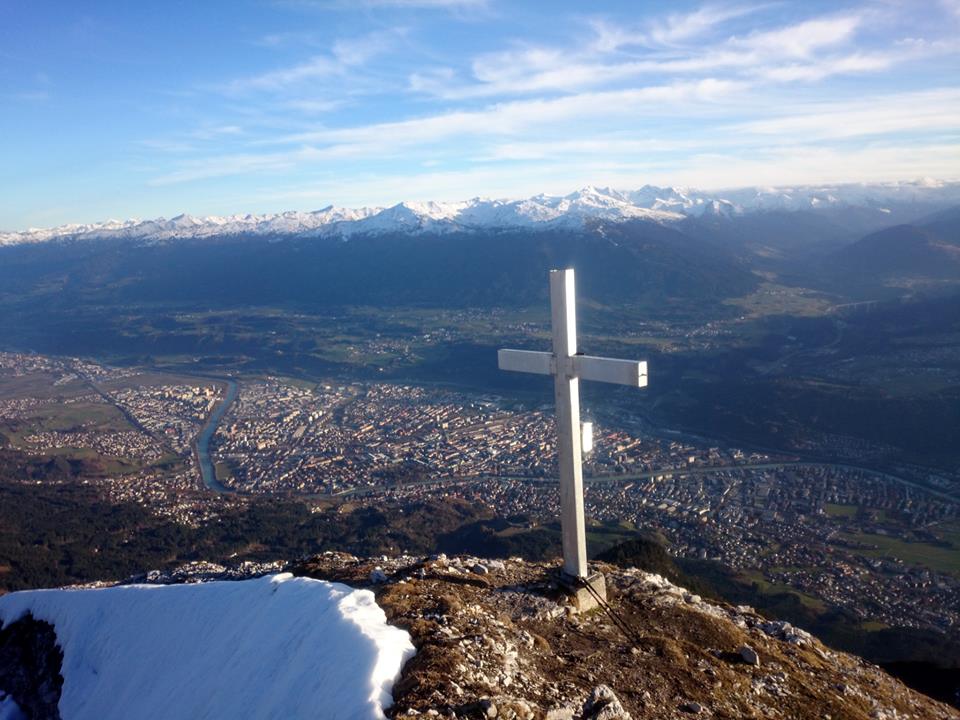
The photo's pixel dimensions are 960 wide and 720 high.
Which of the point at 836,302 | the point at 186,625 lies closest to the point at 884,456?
the point at 186,625

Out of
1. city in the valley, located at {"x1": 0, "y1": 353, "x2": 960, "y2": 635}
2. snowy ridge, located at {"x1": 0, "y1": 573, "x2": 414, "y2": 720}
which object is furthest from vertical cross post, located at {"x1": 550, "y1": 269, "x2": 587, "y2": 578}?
city in the valley, located at {"x1": 0, "y1": 353, "x2": 960, "y2": 635}

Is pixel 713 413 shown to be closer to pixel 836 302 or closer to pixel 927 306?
pixel 927 306

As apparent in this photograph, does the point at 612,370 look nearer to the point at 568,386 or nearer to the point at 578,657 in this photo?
the point at 568,386

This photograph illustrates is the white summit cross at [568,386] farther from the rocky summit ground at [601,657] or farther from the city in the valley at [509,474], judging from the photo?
the city in the valley at [509,474]

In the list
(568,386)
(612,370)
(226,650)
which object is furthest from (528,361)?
(226,650)

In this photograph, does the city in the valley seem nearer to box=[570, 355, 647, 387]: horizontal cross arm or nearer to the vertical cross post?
the vertical cross post

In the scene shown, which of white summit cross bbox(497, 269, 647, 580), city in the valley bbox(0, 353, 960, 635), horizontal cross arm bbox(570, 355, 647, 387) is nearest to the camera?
horizontal cross arm bbox(570, 355, 647, 387)
